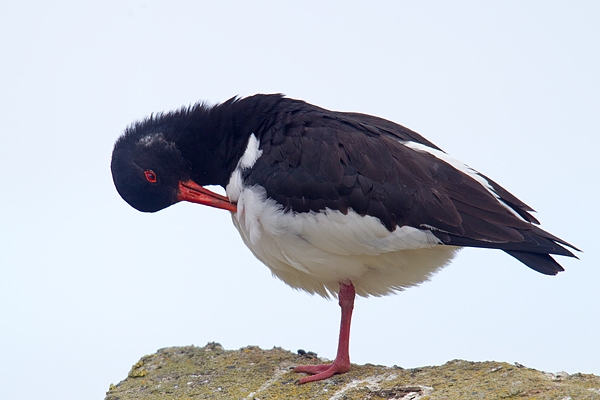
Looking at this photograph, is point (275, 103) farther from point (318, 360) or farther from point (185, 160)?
point (318, 360)

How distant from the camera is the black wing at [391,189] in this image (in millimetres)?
7066

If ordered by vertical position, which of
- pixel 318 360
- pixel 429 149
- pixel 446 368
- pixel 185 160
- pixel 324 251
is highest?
pixel 185 160

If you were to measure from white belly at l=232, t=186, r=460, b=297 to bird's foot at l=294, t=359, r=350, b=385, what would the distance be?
0.75m

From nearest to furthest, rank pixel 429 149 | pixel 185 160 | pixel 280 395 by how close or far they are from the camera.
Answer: pixel 280 395 → pixel 429 149 → pixel 185 160

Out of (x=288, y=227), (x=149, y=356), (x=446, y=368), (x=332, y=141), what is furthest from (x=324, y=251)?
(x=149, y=356)

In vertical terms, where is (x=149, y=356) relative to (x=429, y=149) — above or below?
below

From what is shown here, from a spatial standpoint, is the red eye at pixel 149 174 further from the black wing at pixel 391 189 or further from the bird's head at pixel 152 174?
the black wing at pixel 391 189

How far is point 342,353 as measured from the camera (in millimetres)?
7613

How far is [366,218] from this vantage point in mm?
7129

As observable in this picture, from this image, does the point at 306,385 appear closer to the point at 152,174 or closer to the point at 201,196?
the point at 201,196

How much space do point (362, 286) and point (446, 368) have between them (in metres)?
1.14

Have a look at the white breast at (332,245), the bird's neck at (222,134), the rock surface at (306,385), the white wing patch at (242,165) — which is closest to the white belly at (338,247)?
the white breast at (332,245)

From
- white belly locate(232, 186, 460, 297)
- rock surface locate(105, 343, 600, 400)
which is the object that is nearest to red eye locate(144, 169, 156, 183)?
white belly locate(232, 186, 460, 297)

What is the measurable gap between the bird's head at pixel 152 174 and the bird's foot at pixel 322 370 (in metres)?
1.87
